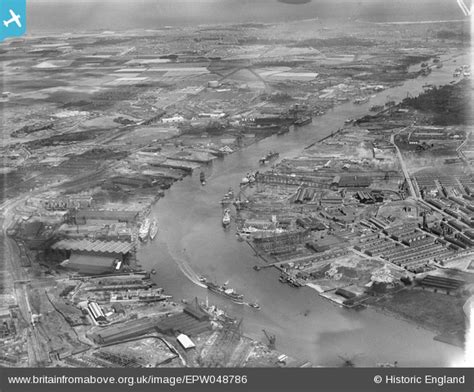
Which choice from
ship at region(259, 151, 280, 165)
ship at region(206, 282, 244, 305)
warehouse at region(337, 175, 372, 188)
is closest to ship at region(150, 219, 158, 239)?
ship at region(206, 282, 244, 305)

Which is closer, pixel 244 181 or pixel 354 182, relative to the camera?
pixel 354 182

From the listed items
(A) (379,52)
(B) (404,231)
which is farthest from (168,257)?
(A) (379,52)

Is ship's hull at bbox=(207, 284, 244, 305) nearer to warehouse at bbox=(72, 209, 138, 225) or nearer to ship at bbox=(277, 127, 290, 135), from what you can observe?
warehouse at bbox=(72, 209, 138, 225)

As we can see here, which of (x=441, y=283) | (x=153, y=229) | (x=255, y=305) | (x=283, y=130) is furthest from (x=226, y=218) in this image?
(x=283, y=130)

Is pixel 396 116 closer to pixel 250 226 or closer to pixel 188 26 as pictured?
pixel 188 26

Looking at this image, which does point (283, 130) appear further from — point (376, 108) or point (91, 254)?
point (91, 254)

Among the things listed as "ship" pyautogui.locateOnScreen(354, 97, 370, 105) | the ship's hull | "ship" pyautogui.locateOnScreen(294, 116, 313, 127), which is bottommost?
the ship's hull
